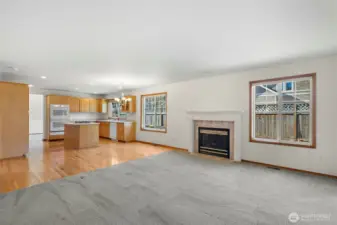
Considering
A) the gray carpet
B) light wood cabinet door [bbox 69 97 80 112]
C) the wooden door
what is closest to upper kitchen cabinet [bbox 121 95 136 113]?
light wood cabinet door [bbox 69 97 80 112]

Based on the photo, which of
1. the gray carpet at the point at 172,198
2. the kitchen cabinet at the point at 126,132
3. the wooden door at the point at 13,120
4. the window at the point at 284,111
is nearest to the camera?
the gray carpet at the point at 172,198

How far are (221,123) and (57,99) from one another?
24.6 feet

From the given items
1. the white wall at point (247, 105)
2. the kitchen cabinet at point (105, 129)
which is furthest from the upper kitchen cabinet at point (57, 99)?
the white wall at point (247, 105)

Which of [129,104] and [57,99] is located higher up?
[57,99]

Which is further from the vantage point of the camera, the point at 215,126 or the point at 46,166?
the point at 215,126

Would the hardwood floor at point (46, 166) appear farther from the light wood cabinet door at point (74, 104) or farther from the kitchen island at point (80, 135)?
the light wood cabinet door at point (74, 104)

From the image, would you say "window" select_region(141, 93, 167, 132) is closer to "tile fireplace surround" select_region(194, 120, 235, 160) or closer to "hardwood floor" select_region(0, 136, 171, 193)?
"tile fireplace surround" select_region(194, 120, 235, 160)

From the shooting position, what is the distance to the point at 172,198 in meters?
2.69

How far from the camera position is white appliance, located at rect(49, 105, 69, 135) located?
317 inches

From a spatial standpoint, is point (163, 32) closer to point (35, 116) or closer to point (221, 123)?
point (221, 123)

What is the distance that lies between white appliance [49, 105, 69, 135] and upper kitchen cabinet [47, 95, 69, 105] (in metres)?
0.16

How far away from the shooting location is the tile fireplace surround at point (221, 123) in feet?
16.0

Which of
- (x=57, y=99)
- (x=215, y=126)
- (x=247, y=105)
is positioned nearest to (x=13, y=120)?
(x=57, y=99)

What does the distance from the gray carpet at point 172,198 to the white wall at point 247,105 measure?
0.46 metres
